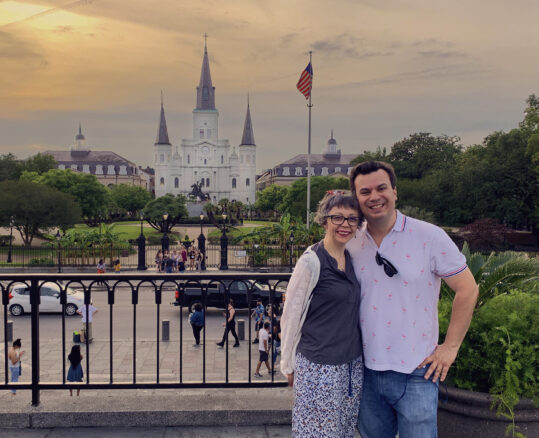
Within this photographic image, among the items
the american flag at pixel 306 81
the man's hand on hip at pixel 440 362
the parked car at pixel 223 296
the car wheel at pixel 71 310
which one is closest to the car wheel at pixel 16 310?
the car wheel at pixel 71 310

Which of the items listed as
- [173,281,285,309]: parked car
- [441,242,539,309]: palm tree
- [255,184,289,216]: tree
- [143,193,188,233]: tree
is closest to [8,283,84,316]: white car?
[173,281,285,309]: parked car

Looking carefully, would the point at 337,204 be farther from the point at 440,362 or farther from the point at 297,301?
the point at 440,362

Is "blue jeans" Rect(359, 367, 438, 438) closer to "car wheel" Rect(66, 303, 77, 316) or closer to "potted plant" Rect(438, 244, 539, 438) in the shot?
"potted plant" Rect(438, 244, 539, 438)

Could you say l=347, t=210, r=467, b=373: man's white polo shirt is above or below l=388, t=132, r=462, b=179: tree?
below

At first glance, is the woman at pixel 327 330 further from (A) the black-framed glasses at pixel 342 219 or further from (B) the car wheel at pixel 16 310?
(B) the car wheel at pixel 16 310

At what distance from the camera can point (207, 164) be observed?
119250 millimetres

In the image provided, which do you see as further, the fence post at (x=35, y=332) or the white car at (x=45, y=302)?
the white car at (x=45, y=302)

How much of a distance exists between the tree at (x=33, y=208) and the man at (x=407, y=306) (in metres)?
39.9

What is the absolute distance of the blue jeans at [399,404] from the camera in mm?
2883

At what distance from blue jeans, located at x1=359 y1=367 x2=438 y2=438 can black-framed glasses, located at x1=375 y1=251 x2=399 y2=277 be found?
0.62 meters

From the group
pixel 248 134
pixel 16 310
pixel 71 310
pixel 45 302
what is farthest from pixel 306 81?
pixel 248 134

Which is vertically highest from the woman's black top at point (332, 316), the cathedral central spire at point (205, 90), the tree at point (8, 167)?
the cathedral central spire at point (205, 90)

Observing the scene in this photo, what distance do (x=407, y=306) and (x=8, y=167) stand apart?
8401cm

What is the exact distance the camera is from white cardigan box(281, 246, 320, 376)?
2904 millimetres
